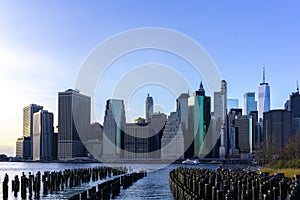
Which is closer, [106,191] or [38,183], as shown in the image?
[106,191]

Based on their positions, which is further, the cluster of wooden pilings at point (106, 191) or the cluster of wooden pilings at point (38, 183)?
the cluster of wooden pilings at point (38, 183)

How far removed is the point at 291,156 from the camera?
143 meters

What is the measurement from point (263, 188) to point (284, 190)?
3123 millimetres

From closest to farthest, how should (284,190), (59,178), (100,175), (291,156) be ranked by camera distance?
(284,190) → (59,178) → (100,175) → (291,156)

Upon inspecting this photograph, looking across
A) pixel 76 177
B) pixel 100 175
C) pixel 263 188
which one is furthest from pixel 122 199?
pixel 100 175

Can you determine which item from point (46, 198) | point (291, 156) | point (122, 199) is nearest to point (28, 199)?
point (46, 198)

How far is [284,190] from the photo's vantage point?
4231 centimetres

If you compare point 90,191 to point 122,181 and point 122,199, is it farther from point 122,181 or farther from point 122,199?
point 122,181

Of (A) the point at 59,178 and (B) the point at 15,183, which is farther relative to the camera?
(A) the point at 59,178

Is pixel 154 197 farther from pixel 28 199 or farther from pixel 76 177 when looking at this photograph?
pixel 76 177

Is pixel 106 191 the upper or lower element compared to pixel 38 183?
upper

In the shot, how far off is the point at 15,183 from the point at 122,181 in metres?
19.2

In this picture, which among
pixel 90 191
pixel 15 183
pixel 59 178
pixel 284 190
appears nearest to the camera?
pixel 90 191

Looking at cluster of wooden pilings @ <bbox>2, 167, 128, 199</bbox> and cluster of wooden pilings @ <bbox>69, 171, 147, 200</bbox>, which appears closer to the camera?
cluster of wooden pilings @ <bbox>69, 171, 147, 200</bbox>
